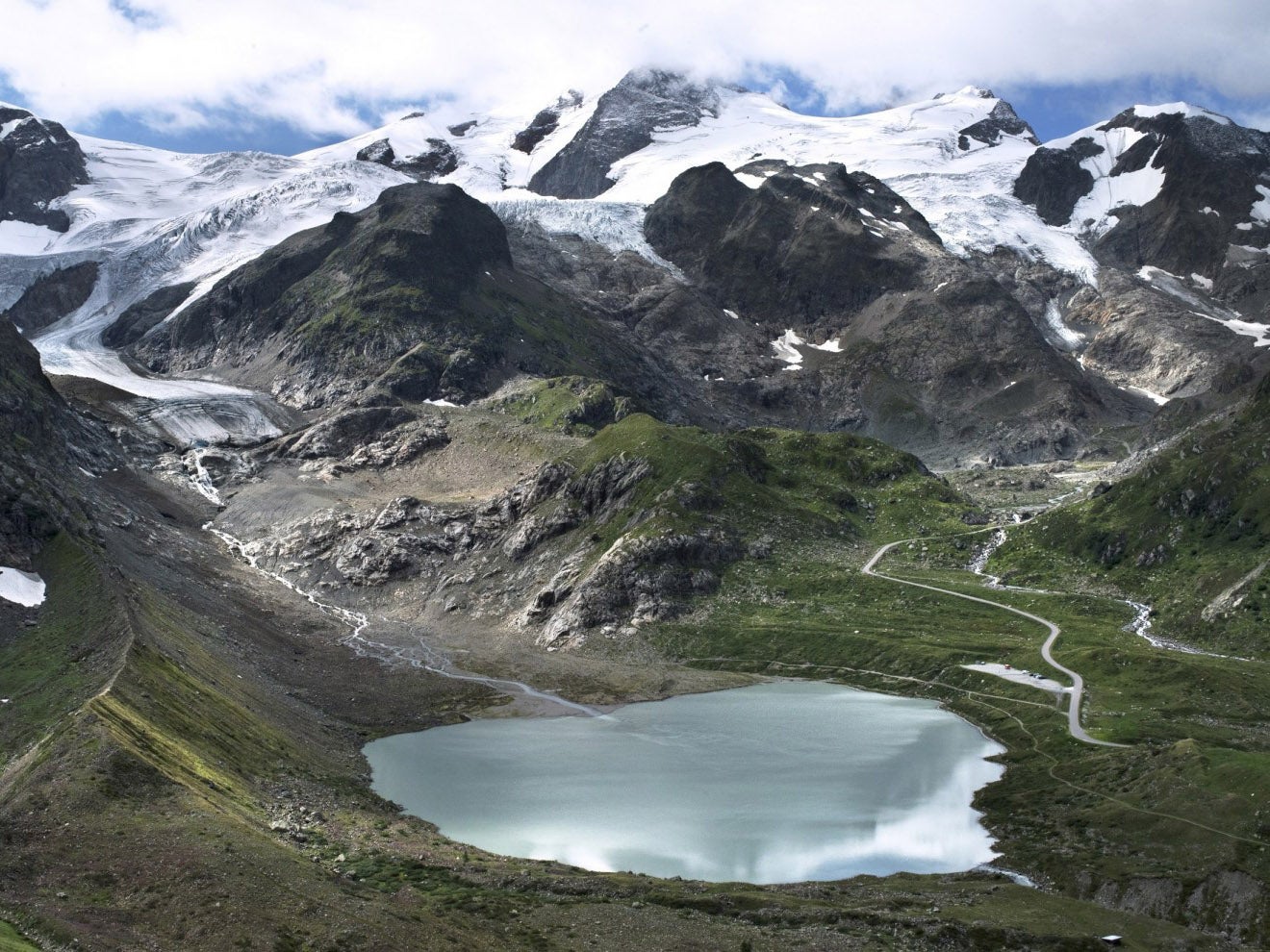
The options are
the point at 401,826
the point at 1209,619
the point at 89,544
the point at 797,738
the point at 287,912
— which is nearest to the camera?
the point at 287,912

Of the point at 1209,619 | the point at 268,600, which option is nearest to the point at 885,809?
the point at 1209,619

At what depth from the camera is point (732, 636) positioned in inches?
6038

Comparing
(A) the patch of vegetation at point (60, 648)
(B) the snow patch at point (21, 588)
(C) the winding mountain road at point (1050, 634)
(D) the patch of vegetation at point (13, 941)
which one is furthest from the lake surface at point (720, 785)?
(B) the snow patch at point (21, 588)

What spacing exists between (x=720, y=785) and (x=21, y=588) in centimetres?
7701

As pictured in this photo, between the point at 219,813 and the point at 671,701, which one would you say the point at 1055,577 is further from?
the point at 219,813

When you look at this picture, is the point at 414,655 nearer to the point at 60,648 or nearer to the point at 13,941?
the point at 60,648

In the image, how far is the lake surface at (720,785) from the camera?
254 ft

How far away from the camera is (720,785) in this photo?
9425cm

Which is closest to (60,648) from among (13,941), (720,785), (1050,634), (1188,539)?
(720,785)

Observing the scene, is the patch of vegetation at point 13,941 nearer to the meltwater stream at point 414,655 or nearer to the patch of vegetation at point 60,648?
the patch of vegetation at point 60,648

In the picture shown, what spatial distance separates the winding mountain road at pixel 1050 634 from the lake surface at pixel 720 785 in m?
7.78

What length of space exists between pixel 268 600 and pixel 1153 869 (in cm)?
13967

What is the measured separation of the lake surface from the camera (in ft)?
254

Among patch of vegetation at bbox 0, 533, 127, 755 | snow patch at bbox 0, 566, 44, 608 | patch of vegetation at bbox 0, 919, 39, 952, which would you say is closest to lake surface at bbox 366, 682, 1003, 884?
patch of vegetation at bbox 0, 533, 127, 755
